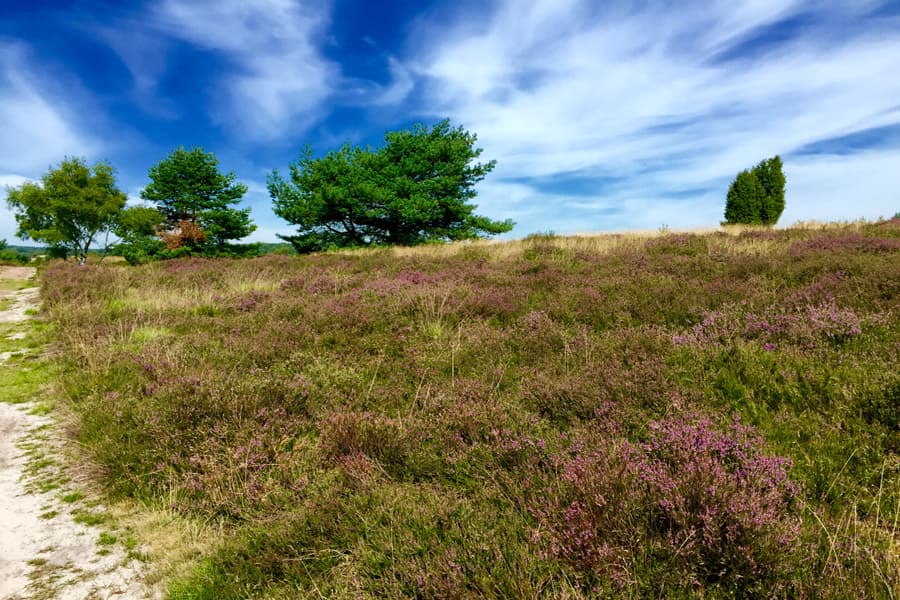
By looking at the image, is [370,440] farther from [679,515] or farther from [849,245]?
[849,245]

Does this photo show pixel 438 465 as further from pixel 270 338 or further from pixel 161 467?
pixel 270 338

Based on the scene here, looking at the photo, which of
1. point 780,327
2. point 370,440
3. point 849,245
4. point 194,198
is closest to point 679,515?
point 370,440

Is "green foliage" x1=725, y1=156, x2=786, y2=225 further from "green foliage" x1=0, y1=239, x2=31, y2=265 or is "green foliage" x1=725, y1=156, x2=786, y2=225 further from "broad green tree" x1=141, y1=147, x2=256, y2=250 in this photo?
"green foliage" x1=0, y1=239, x2=31, y2=265

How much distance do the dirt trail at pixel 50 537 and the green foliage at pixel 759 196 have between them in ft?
108

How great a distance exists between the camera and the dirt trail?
2.54 metres

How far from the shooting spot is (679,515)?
206 cm

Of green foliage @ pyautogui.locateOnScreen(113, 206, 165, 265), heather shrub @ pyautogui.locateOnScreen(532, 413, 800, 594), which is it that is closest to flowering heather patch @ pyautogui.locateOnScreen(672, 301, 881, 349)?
heather shrub @ pyautogui.locateOnScreen(532, 413, 800, 594)

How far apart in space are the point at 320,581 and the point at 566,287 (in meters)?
6.64

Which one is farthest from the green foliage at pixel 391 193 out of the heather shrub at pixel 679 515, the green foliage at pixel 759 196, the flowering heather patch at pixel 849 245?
the heather shrub at pixel 679 515

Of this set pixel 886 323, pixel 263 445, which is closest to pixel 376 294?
pixel 263 445

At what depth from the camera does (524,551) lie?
6.64 feet

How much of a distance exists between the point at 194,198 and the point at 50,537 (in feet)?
124

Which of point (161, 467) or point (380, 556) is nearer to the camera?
point (380, 556)

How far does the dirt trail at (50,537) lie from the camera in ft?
8.35
